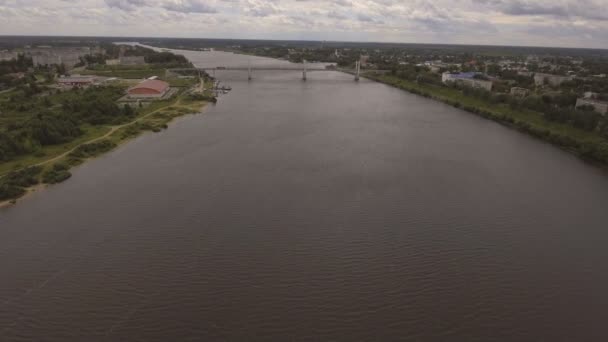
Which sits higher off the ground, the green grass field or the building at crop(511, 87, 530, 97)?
the green grass field

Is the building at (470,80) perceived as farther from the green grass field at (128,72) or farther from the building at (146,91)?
the green grass field at (128,72)

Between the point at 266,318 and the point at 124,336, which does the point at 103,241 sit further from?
the point at 266,318

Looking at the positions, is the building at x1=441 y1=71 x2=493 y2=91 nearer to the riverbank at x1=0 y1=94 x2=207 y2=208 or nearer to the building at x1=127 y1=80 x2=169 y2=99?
the riverbank at x1=0 y1=94 x2=207 y2=208

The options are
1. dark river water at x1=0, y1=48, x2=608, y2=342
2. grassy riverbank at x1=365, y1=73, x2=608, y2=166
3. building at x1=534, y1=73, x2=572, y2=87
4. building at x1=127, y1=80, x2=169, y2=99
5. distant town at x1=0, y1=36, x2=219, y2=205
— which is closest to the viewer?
dark river water at x1=0, y1=48, x2=608, y2=342

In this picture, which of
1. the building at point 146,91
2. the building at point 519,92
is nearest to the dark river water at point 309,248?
the building at point 146,91

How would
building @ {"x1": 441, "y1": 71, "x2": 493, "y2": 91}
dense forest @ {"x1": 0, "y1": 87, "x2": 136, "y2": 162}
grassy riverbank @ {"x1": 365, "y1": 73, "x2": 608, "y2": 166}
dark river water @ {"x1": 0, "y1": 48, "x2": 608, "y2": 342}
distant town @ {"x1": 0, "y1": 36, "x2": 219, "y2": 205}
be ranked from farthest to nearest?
building @ {"x1": 441, "y1": 71, "x2": 493, "y2": 91}
grassy riverbank @ {"x1": 365, "y1": 73, "x2": 608, "y2": 166}
dense forest @ {"x1": 0, "y1": 87, "x2": 136, "y2": 162}
distant town @ {"x1": 0, "y1": 36, "x2": 219, "y2": 205}
dark river water @ {"x1": 0, "y1": 48, "x2": 608, "y2": 342}

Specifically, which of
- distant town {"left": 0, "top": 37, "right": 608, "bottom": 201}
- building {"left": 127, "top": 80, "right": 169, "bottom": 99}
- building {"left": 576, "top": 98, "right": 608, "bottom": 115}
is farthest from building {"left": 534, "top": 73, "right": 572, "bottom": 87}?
building {"left": 127, "top": 80, "right": 169, "bottom": 99}
